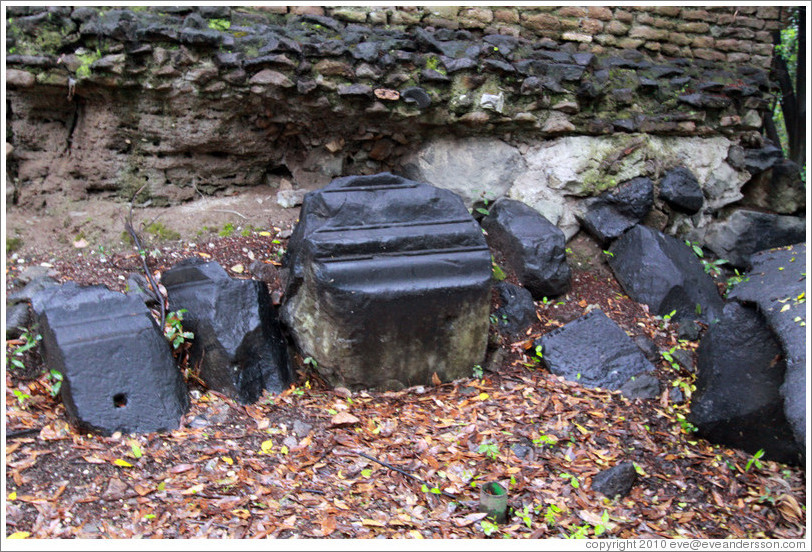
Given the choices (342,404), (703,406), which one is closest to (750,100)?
(703,406)

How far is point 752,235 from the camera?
498 centimetres

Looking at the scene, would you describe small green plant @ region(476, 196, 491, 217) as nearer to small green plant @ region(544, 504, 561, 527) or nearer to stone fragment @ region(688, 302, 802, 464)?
stone fragment @ region(688, 302, 802, 464)

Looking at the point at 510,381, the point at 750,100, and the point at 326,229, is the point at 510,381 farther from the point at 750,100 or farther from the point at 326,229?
the point at 750,100

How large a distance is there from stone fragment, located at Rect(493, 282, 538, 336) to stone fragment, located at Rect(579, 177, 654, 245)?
0.90 meters

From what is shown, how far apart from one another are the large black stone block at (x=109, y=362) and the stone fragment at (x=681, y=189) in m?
3.72

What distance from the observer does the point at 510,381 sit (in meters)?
3.69

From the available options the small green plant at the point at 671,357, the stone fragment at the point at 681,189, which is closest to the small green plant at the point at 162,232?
the small green plant at the point at 671,357

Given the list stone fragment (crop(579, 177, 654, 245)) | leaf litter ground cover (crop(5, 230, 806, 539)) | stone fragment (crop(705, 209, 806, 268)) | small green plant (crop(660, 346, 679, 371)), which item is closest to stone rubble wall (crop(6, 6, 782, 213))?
stone fragment (crop(579, 177, 654, 245))

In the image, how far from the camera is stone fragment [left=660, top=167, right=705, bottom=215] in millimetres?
4812

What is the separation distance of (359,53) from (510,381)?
2291 millimetres

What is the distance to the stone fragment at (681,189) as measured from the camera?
4.81m

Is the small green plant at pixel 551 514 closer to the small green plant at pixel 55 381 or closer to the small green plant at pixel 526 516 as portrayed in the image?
the small green plant at pixel 526 516

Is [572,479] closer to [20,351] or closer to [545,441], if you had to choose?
[545,441]

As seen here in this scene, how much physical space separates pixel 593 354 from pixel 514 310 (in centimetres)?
57
